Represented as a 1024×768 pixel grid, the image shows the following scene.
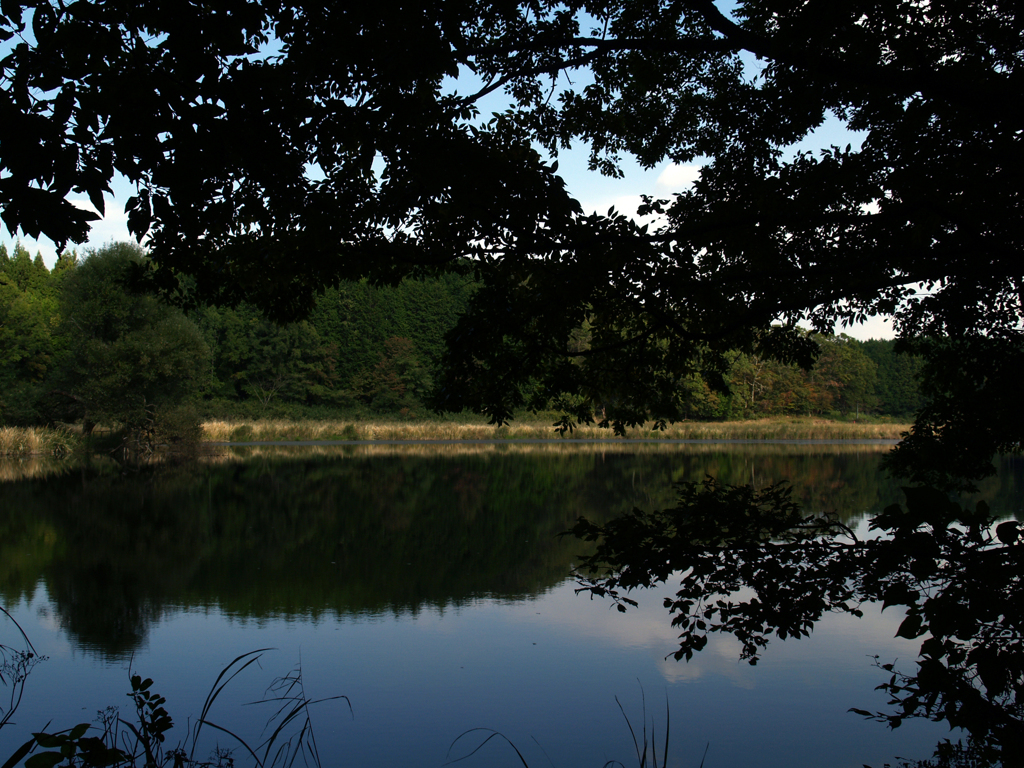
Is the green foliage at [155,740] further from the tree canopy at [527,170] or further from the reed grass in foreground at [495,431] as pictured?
the reed grass in foreground at [495,431]

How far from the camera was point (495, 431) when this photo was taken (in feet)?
126

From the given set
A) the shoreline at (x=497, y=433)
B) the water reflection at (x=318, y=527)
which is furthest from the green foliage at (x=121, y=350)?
the shoreline at (x=497, y=433)

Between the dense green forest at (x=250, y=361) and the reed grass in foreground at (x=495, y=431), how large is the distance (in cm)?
218

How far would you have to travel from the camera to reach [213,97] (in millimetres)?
3027

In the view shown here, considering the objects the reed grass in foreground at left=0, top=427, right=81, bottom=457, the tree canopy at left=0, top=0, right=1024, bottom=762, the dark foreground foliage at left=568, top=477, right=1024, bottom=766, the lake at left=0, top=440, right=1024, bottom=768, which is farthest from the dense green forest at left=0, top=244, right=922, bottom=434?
the dark foreground foliage at left=568, top=477, right=1024, bottom=766

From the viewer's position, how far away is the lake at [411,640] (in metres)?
5.07

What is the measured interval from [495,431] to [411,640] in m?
31.5

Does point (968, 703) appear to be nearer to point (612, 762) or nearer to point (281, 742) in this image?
point (612, 762)

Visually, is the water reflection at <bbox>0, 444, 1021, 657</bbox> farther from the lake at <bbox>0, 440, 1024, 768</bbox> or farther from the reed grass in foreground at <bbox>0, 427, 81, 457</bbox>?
the reed grass in foreground at <bbox>0, 427, 81, 457</bbox>

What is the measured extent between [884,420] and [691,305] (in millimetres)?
60973

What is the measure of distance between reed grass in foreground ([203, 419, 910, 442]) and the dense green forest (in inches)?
85.7

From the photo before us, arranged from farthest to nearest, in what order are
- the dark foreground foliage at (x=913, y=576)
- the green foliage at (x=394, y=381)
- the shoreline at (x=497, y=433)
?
the green foliage at (x=394, y=381) → the shoreline at (x=497, y=433) → the dark foreground foliage at (x=913, y=576)

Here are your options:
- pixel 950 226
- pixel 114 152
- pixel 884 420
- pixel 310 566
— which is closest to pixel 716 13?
pixel 950 226

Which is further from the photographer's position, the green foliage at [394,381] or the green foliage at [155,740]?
the green foliage at [394,381]
